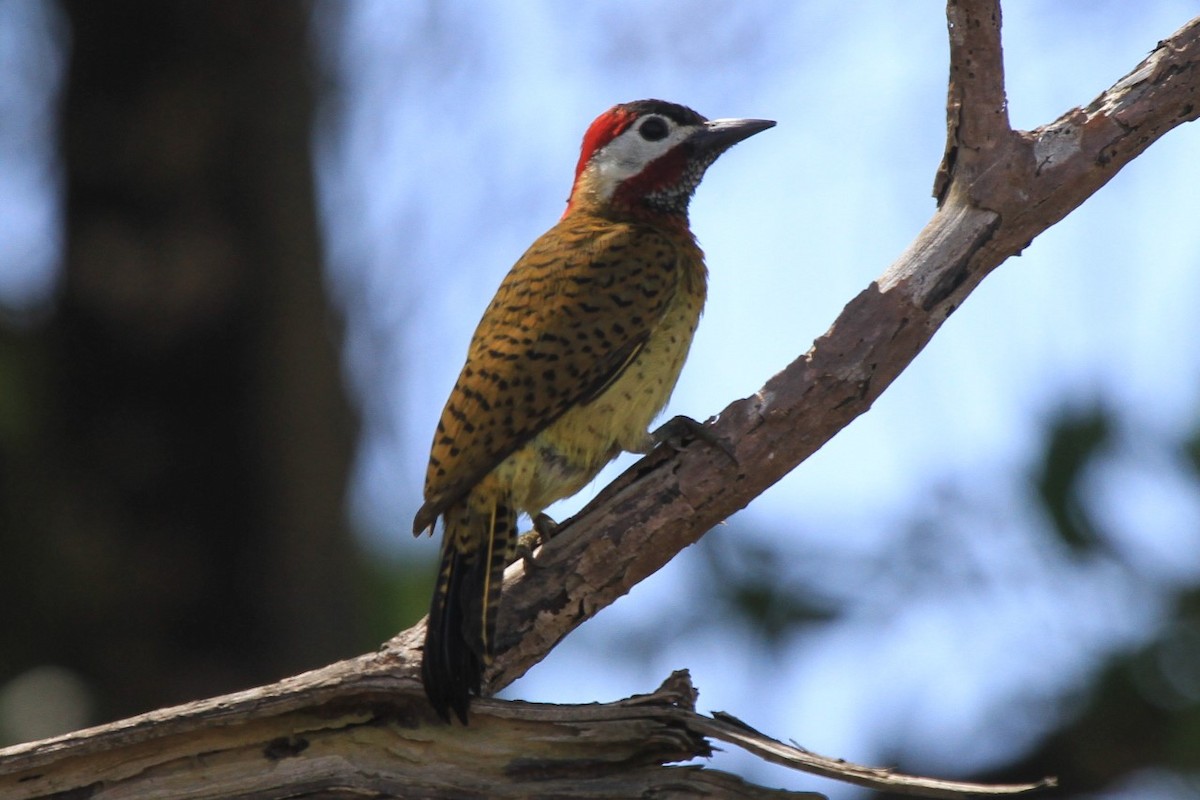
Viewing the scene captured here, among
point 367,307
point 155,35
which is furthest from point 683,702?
point 367,307

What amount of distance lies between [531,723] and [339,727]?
1.72ft

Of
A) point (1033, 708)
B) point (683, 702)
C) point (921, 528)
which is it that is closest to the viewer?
point (683, 702)

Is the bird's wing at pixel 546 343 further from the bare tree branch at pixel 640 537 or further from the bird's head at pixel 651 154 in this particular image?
the bird's head at pixel 651 154

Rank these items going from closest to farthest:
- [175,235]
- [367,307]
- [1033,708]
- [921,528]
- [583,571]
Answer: [583,571] < [1033,708] < [921,528] < [175,235] < [367,307]

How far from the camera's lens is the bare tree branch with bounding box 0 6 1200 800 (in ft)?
12.7

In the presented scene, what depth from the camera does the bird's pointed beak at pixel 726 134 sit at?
20.4 ft

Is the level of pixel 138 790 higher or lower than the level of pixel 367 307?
lower

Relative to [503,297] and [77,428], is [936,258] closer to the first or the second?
[503,297]

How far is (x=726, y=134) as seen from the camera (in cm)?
624

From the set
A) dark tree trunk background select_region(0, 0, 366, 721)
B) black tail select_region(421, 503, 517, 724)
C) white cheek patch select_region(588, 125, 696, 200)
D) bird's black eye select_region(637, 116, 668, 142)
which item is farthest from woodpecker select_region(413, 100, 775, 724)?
dark tree trunk background select_region(0, 0, 366, 721)

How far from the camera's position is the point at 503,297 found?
545 centimetres

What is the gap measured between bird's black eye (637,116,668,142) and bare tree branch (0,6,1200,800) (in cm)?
207

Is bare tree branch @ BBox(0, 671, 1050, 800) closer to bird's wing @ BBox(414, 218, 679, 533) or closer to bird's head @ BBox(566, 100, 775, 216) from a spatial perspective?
bird's wing @ BBox(414, 218, 679, 533)

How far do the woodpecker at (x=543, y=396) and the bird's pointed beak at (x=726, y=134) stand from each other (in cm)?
46
